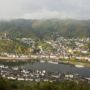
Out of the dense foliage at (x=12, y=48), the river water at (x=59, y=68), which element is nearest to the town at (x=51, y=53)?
the dense foliage at (x=12, y=48)

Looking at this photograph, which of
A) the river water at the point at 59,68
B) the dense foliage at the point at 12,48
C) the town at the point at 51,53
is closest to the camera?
the river water at the point at 59,68

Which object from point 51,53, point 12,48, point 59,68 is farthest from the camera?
point 12,48

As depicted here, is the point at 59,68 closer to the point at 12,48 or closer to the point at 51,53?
the point at 51,53

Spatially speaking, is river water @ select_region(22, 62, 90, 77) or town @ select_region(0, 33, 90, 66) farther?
town @ select_region(0, 33, 90, 66)

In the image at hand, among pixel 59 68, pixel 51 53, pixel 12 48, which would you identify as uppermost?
pixel 12 48

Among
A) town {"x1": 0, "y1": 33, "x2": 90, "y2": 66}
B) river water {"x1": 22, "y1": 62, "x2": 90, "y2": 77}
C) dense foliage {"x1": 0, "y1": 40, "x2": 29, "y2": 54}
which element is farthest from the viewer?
dense foliage {"x1": 0, "y1": 40, "x2": 29, "y2": 54}

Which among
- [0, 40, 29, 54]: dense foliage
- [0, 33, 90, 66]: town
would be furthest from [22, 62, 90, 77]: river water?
[0, 40, 29, 54]: dense foliage

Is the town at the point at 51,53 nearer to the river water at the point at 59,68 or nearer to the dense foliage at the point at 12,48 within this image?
the dense foliage at the point at 12,48

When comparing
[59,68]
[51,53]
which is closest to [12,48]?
[51,53]

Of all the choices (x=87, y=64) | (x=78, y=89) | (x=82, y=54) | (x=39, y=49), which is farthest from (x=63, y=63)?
(x=78, y=89)

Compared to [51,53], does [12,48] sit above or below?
above

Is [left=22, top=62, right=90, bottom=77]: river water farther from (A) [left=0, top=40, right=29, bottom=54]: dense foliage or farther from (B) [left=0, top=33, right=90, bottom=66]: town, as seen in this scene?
(A) [left=0, top=40, right=29, bottom=54]: dense foliage
